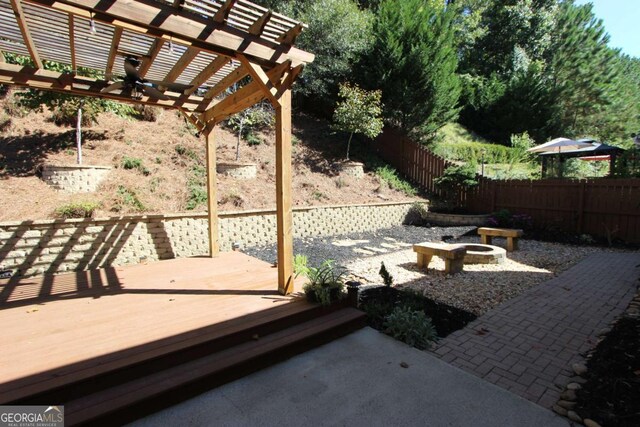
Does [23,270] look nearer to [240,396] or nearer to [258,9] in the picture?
[240,396]

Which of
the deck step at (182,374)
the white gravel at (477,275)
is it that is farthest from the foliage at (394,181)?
the deck step at (182,374)

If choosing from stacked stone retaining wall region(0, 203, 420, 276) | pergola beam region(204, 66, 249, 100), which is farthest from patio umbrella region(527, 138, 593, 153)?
pergola beam region(204, 66, 249, 100)

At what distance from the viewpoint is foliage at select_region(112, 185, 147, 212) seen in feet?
20.2

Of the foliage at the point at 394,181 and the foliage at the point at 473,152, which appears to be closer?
the foliage at the point at 394,181

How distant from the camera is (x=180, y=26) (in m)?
2.53

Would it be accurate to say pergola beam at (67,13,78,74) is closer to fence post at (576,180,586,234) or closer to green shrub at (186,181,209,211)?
green shrub at (186,181,209,211)

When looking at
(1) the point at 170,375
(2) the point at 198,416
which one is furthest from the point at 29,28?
(2) the point at 198,416

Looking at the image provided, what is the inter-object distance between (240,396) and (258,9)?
3161 mm

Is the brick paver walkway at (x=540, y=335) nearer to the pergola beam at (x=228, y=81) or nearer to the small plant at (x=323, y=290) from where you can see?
the small plant at (x=323, y=290)

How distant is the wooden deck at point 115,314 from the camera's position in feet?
7.04

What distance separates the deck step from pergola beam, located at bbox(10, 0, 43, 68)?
Result: 2906 mm

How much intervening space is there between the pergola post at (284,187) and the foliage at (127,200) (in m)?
4.28
